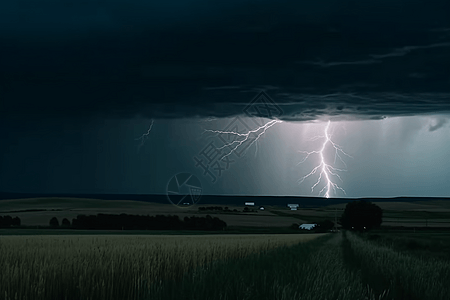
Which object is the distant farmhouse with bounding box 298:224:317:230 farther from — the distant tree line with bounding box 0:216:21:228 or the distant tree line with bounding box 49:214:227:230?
the distant tree line with bounding box 0:216:21:228

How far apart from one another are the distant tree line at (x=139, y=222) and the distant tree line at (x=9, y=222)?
462cm

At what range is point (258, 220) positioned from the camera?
299 ft

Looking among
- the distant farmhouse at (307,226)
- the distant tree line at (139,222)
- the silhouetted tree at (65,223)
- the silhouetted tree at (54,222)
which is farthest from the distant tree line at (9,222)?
the distant farmhouse at (307,226)

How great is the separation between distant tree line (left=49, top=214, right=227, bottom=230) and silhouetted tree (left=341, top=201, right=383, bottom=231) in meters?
37.3

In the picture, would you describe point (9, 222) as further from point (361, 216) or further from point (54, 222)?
point (361, 216)

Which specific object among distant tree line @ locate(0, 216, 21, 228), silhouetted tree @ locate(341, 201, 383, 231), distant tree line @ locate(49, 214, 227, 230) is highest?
silhouetted tree @ locate(341, 201, 383, 231)

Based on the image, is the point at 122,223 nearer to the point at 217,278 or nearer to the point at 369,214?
the point at 369,214

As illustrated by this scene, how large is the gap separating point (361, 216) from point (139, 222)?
48.0 metres

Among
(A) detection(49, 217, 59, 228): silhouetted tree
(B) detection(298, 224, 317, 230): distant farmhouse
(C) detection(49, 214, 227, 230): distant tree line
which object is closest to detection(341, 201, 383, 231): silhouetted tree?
(B) detection(298, 224, 317, 230): distant farmhouse

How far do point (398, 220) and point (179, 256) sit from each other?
111078 mm

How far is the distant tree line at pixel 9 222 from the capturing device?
73.0m

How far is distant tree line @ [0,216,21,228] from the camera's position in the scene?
73.0m

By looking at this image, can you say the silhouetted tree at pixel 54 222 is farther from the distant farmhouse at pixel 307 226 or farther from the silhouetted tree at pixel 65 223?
the distant farmhouse at pixel 307 226

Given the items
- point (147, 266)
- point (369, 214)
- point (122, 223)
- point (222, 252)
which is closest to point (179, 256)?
point (147, 266)
